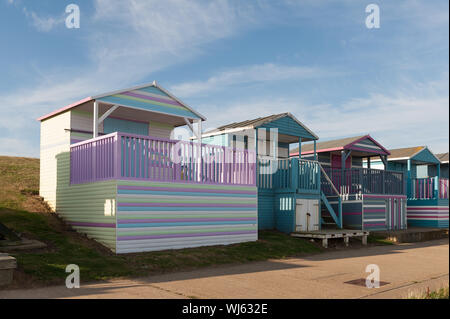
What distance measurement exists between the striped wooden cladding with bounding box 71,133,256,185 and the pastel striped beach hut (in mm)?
26

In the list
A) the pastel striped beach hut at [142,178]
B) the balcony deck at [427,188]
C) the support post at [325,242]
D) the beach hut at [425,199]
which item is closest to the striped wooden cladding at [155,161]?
the pastel striped beach hut at [142,178]

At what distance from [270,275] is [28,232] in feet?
21.1

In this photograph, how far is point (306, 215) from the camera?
16828 mm

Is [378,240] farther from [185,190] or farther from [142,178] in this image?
[142,178]

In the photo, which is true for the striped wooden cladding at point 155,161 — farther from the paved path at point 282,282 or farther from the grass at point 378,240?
the grass at point 378,240

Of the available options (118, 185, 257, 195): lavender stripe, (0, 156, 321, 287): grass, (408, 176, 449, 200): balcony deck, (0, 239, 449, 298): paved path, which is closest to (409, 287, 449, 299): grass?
(0, 239, 449, 298): paved path

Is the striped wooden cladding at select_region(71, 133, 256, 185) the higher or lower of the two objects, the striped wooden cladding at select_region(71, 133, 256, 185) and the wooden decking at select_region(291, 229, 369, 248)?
the higher

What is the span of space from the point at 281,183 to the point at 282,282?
8.80 m

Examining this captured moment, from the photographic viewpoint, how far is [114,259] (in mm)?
10109

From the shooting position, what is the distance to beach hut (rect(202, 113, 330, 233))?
1658 cm

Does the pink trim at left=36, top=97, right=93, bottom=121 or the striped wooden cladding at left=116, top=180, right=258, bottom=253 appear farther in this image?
the pink trim at left=36, top=97, right=93, bottom=121

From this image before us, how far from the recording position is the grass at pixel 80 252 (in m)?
8.93

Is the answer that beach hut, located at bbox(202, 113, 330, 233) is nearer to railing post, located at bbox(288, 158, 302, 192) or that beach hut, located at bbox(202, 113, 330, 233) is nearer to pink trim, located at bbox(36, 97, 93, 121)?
railing post, located at bbox(288, 158, 302, 192)
